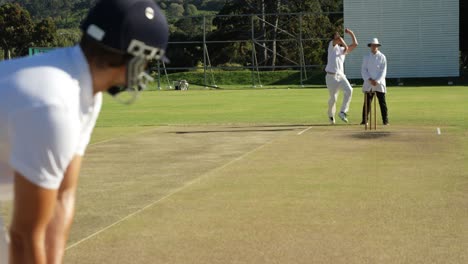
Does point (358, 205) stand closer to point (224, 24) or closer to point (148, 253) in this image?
point (148, 253)

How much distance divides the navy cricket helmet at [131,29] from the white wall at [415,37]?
48.9 meters

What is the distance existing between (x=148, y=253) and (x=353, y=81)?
45.2m

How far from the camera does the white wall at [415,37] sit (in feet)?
165

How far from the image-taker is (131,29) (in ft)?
8.36

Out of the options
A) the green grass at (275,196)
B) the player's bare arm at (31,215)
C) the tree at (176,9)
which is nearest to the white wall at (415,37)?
the green grass at (275,196)

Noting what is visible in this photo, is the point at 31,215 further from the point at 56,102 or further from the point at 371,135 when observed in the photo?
the point at 371,135

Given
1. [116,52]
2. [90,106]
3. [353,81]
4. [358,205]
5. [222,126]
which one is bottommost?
[353,81]

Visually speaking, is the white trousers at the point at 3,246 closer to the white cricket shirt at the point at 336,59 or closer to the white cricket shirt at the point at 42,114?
the white cricket shirt at the point at 42,114

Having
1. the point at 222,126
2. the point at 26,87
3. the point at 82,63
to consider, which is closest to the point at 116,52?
the point at 82,63

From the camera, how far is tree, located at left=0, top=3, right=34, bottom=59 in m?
79.2

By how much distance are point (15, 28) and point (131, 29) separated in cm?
8142

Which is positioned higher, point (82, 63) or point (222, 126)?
point (82, 63)

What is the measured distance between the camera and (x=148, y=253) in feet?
20.8

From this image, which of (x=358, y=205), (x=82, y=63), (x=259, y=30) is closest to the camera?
(x=82, y=63)
